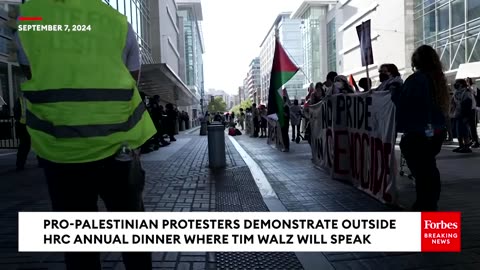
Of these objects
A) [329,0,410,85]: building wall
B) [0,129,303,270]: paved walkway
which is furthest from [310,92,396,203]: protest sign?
[329,0,410,85]: building wall

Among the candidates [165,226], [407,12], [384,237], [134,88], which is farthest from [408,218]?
[407,12]

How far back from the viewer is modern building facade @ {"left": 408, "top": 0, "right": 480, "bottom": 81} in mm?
27484

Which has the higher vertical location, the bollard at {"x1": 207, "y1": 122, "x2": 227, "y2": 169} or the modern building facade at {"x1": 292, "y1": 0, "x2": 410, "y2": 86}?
the modern building facade at {"x1": 292, "y1": 0, "x2": 410, "y2": 86}

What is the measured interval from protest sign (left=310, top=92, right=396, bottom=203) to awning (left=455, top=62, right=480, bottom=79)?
844 inches

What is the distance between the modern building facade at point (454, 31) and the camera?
90.2 ft

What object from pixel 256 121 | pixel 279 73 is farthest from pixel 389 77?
pixel 256 121

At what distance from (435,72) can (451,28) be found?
29411 mm

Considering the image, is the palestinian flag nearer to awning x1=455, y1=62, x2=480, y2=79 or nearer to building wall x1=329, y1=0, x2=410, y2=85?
awning x1=455, y1=62, x2=480, y2=79

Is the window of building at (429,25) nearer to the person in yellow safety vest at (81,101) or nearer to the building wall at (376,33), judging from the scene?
the building wall at (376,33)

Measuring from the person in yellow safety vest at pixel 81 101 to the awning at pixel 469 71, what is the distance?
27.1 metres

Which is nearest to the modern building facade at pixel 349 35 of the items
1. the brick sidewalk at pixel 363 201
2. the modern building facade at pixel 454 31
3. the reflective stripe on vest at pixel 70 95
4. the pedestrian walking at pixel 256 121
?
the modern building facade at pixel 454 31

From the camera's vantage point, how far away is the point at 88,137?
2109 millimetres

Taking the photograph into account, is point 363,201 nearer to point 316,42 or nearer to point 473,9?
point 473,9

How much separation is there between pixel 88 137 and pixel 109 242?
2.15 feet
